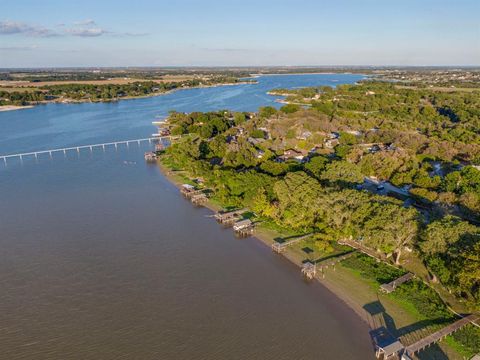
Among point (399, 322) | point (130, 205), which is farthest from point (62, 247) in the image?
point (399, 322)

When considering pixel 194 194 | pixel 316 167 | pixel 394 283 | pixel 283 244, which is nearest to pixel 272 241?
pixel 283 244

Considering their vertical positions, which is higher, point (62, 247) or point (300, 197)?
point (300, 197)

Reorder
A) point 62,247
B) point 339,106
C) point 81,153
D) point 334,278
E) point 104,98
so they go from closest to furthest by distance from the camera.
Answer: point 334,278 < point 62,247 < point 81,153 < point 339,106 < point 104,98

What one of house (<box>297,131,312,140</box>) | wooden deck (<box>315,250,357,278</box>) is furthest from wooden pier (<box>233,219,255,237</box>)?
house (<box>297,131,312,140</box>)

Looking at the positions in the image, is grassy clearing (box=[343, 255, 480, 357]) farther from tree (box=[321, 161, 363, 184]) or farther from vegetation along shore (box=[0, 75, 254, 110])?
vegetation along shore (box=[0, 75, 254, 110])

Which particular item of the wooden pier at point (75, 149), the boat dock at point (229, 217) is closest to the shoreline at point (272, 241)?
the boat dock at point (229, 217)

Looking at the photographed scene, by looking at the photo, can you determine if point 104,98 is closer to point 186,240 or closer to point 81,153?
point 81,153

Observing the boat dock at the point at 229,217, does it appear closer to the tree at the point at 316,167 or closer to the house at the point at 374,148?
the tree at the point at 316,167
